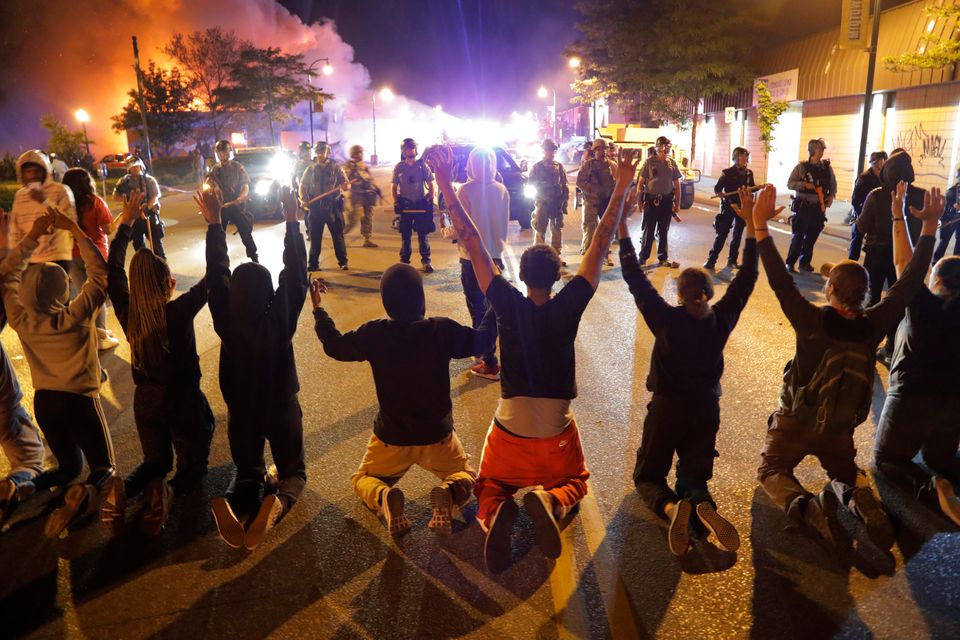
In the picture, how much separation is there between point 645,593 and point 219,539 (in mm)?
2170

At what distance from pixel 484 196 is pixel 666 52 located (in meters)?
25.7

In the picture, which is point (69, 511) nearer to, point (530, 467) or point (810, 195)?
point (530, 467)

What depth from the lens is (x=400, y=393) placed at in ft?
11.9

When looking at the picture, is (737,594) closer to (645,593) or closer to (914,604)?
(645,593)

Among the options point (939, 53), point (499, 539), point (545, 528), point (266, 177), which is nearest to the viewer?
point (545, 528)

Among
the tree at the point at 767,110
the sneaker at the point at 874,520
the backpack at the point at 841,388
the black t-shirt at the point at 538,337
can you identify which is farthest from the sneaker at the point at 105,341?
the tree at the point at 767,110

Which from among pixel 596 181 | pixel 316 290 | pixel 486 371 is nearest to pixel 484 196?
pixel 486 371

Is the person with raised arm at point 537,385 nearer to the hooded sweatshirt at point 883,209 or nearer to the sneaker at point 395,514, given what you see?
the sneaker at point 395,514

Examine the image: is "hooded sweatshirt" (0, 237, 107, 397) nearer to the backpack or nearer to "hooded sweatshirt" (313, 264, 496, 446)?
"hooded sweatshirt" (313, 264, 496, 446)

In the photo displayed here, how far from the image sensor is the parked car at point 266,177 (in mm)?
19016

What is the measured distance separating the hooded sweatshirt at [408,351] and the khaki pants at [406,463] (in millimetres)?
54

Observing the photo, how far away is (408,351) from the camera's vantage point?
3.55 meters

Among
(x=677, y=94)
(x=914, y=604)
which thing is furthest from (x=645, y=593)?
(x=677, y=94)

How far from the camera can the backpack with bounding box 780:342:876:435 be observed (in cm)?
357
